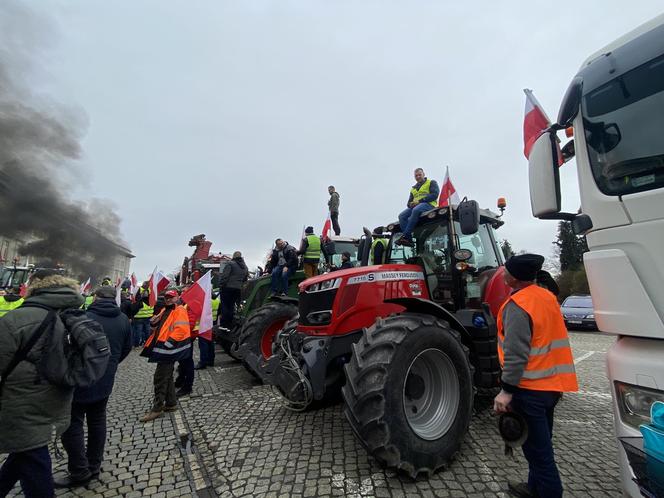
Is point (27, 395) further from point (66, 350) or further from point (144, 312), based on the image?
point (144, 312)

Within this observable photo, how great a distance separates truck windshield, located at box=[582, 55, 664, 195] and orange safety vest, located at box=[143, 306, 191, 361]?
4983 millimetres

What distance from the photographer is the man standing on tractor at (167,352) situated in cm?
464

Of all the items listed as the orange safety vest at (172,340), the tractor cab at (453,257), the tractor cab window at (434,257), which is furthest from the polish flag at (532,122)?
the orange safety vest at (172,340)

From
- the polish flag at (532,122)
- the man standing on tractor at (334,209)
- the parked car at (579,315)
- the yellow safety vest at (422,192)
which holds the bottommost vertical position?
the parked car at (579,315)

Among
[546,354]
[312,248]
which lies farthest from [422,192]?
[546,354]

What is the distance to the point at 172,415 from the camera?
14.9 feet

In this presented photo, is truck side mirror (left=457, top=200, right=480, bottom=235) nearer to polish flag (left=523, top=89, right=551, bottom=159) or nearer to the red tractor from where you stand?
the red tractor

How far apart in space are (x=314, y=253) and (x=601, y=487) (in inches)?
214

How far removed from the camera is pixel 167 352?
4723 millimetres

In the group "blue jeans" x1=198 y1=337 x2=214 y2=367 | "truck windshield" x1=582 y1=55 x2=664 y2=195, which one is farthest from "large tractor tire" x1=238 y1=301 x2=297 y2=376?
"truck windshield" x1=582 y1=55 x2=664 y2=195

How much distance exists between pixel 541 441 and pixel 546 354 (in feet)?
1.87

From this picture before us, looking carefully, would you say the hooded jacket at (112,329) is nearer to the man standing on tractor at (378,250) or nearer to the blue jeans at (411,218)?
the man standing on tractor at (378,250)

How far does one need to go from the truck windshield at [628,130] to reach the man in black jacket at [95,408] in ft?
14.1

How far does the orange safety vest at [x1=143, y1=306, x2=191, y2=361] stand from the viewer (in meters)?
4.72
